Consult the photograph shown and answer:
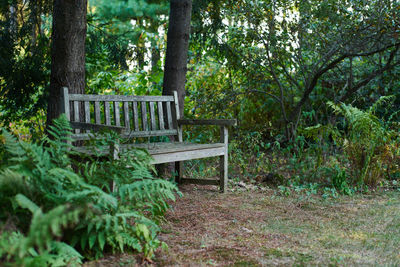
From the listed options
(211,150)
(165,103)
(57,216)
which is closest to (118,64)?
(165,103)

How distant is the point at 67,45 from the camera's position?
410 cm

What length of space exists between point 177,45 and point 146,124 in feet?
3.70

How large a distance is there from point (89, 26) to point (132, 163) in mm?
3885

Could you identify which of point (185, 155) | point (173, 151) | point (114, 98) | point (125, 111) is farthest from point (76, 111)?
point (185, 155)

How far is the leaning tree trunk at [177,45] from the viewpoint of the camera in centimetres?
495

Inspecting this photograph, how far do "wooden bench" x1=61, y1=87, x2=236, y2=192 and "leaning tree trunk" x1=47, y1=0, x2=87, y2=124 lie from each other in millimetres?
330

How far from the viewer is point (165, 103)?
4746 millimetres

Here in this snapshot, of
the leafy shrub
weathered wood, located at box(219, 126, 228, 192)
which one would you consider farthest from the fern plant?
the leafy shrub

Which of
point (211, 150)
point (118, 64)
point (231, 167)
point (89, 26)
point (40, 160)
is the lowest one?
point (231, 167)

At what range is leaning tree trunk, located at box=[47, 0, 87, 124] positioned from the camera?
13.4ft

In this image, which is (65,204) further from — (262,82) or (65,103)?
(262,82)

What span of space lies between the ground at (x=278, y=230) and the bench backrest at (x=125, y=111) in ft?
2.62

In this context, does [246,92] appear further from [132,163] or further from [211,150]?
[132,163]

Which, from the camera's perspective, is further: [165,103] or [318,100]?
[318,100]
